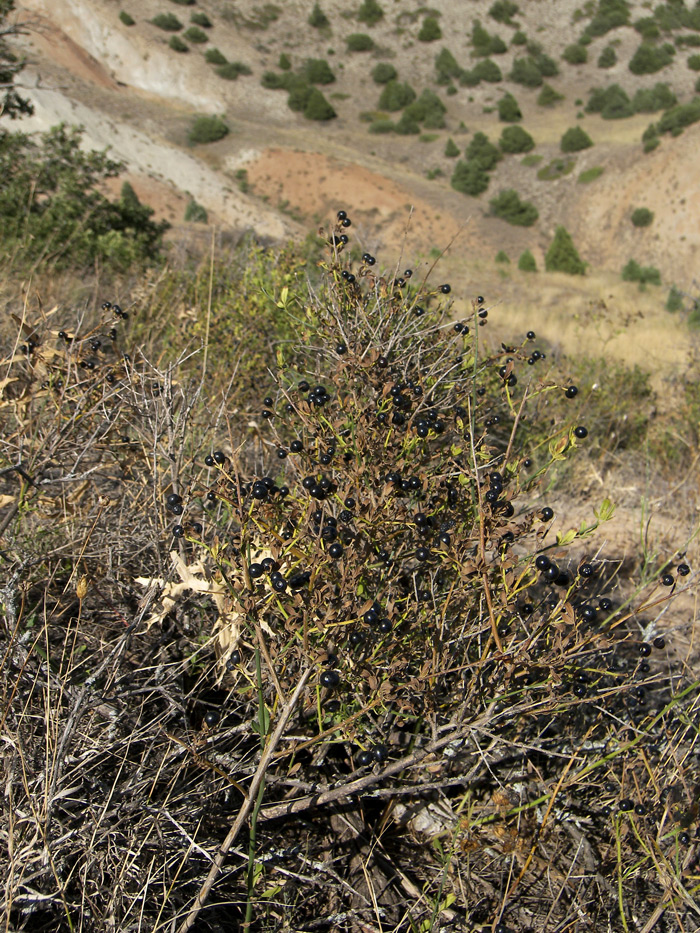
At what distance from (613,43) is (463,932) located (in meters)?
73.4

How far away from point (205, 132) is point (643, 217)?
25833mm

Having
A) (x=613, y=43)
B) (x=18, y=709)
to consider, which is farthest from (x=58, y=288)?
(x=613, y=43)

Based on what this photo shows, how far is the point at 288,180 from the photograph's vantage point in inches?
1389

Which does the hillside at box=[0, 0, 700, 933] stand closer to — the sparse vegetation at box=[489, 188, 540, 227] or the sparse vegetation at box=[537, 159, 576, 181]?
the sparse vegetation at box=[489, 188, 540, 227]

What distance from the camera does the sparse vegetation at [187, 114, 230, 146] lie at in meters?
37.5

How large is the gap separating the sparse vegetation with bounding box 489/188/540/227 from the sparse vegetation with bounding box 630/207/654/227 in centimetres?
637

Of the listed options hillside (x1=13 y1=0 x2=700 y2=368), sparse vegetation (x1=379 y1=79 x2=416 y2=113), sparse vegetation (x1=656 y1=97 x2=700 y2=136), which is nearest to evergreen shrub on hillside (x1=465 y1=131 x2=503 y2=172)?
hillside (x1=13 y1=0 x2=700 y2=368)

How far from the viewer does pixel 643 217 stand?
32906 mm

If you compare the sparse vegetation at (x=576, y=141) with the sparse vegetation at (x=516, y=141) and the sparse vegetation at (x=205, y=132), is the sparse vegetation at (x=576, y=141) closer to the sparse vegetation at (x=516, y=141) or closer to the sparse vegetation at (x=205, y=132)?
the sparse vegetation at (x=516, y=141)

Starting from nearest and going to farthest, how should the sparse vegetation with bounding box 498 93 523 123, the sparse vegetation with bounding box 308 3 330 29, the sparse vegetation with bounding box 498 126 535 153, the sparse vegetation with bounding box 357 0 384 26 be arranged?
the sparse vegetation with bounding box 498 126 535 153
the sparse vegetation with bounding box 498 93 523 123
the sparse vegetation with bounding box 308 3 330 29
the sparse vegetation with bounding box 357 0 384 26

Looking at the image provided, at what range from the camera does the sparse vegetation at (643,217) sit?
32.8 m

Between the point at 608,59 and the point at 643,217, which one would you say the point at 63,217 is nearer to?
the point at 643,217

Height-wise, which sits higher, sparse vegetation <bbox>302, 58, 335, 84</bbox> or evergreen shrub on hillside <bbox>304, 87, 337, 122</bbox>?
sparse vegetation <bbox>302, 58, 335, 84</bbox>

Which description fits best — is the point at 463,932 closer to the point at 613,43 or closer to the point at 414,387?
the point at 414,387
